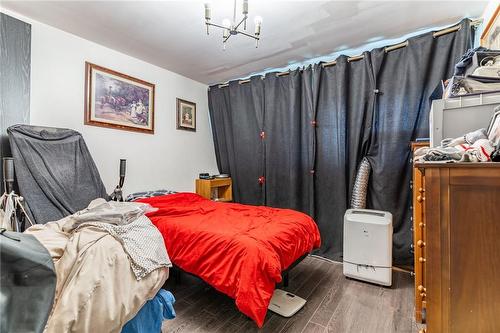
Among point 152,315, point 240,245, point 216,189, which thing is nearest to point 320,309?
point 240,245

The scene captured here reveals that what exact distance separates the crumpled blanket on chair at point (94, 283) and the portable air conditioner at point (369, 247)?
192 cm

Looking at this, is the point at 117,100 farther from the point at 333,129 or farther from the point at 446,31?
the point at 446,31

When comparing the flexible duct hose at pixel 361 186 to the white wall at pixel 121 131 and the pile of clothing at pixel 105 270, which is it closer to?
the pile of clothing at pixel 105 270

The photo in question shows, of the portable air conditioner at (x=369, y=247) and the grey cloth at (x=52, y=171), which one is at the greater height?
the grey cloth at (x=52, y=171)

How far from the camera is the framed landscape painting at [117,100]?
2658 mm

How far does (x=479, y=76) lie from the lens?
131cm

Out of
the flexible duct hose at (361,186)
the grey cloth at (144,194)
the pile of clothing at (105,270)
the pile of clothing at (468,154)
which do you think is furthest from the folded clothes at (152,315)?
the flexible duct hose at (361,186)

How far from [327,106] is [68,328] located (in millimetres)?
3071

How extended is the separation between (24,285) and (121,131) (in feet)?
8.83

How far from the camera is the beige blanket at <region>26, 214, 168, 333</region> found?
101 centimetres

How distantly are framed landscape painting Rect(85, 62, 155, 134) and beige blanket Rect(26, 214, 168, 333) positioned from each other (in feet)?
5.85

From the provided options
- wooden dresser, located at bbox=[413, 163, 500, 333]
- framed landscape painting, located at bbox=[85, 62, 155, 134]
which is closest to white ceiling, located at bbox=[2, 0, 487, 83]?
framed landscape painting, located at bbox=[85, 62, 155, 134]

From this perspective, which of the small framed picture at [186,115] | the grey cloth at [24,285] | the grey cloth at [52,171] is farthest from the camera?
the small framed picture at [186,115]

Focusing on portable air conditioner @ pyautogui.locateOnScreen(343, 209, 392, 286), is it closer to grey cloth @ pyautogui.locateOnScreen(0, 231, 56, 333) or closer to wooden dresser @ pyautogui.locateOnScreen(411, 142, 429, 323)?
wooden dresser @ pyautogui.locateOnScreen(411, 142, 429, 323)
